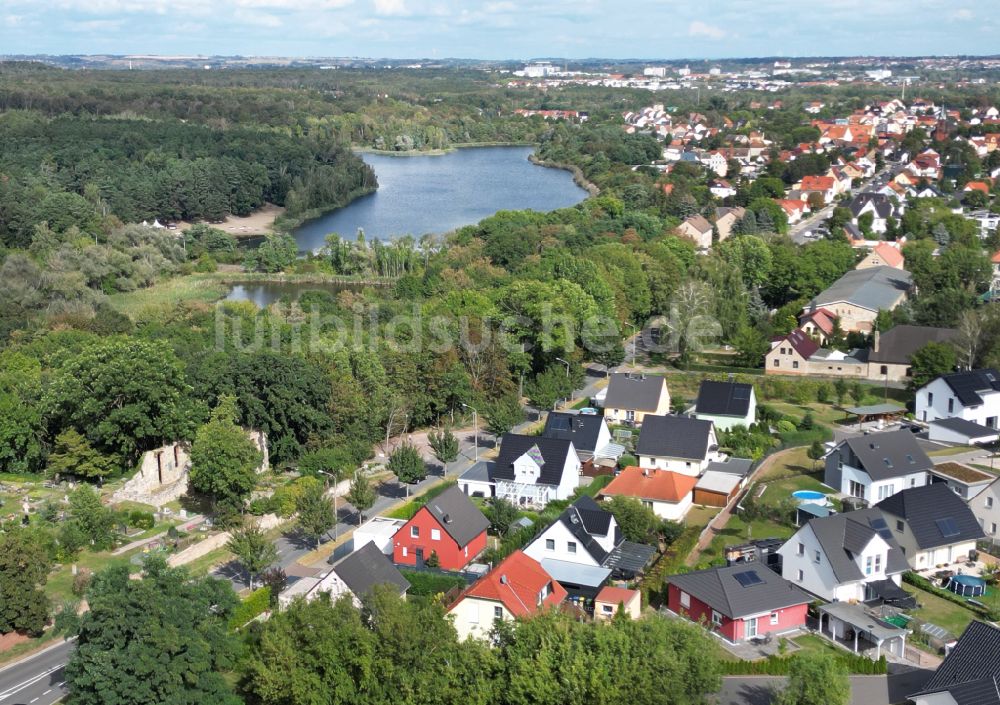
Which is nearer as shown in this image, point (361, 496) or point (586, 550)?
point (586, 550)

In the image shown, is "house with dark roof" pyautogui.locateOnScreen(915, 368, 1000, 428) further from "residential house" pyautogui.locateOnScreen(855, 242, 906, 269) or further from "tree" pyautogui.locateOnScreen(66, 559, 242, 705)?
"tree" pyautogui.locateOnScreen(66, 559, 242, 705)

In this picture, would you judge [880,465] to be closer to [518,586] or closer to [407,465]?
[518,586]

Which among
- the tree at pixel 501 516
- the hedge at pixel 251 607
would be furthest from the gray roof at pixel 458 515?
the hedge at pixel 251 607

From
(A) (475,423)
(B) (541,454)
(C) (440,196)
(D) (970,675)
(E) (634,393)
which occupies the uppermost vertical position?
(D) (970,675)

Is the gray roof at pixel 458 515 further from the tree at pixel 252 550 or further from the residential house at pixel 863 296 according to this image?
the residential house at pixel 863 296

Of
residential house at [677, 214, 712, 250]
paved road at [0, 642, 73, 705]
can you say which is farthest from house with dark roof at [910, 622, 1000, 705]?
residential house at [677, 214, 712, 250]

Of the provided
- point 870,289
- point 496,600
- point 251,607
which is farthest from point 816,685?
point 870,289

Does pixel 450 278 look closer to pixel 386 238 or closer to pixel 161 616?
pixel 386 238

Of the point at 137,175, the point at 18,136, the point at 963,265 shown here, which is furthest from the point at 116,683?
the point at 18,136
